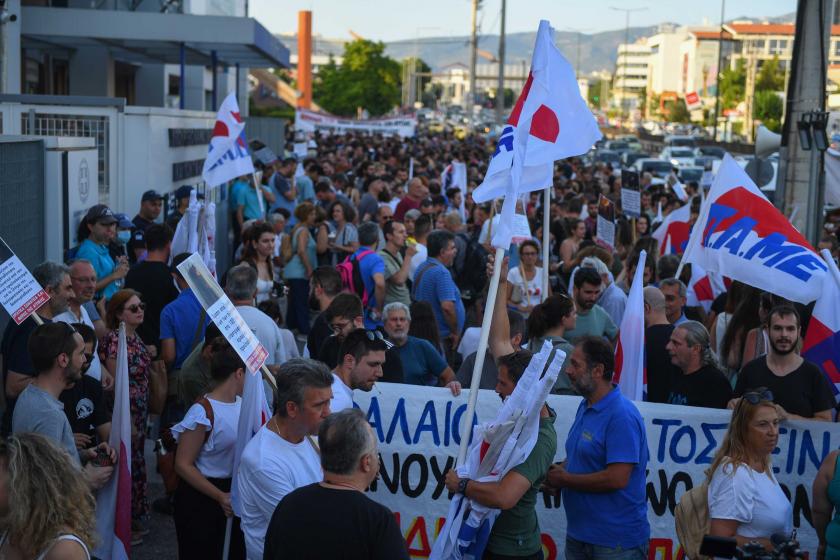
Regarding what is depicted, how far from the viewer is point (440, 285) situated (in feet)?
31.1

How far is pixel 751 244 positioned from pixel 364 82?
82.7 metres

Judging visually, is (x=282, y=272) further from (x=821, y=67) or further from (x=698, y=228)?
(x=821, y=67)

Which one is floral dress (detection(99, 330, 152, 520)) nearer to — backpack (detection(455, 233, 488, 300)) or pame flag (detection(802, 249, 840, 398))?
pame flag (detection(802, 249, 840, 398))

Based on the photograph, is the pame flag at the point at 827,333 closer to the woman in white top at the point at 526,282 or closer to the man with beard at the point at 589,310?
the man with beard at the point at 589,310

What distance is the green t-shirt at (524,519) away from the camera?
190 inches

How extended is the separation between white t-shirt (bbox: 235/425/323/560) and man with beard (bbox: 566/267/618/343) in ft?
12.4

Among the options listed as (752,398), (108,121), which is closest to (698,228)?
(752,398)

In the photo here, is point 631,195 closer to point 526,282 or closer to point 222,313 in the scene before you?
point 526,282

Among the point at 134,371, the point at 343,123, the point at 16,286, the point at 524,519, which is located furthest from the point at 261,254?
the point at 343,123

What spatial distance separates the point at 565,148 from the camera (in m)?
6.18

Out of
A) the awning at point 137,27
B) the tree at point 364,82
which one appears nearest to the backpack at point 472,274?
the awning at point 137,27

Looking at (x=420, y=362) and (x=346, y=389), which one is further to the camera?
(x=420, y=362)

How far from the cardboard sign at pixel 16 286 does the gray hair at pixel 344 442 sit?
246 centimetres

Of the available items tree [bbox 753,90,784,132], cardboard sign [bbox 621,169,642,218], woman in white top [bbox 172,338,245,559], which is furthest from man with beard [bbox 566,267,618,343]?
tree [bbox 753,90,784,132]
